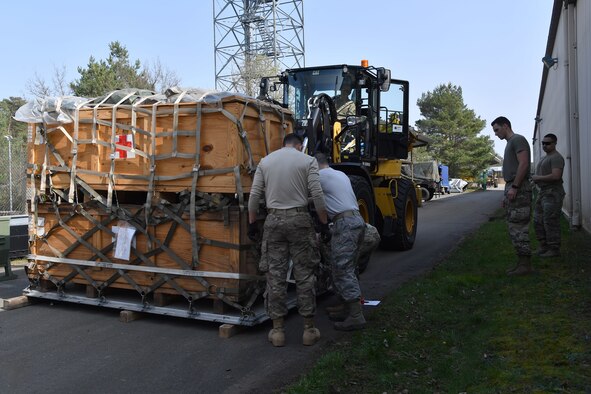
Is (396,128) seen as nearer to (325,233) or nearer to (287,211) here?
(325,233)

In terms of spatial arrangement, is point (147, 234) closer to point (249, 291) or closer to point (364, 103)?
point (249, 291)

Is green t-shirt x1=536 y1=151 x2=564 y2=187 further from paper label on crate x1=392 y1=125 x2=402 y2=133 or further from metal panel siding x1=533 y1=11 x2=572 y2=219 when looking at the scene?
metal panel siding x1=533 y1=11 x2=572 y2=219

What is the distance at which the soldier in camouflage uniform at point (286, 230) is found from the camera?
489 centimetres

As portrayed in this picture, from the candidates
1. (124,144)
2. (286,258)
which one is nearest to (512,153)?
(286,258)

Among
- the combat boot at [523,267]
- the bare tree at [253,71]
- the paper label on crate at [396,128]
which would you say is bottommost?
the combat boot at [523,267]

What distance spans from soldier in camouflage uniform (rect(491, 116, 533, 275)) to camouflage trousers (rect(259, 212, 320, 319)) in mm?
3268

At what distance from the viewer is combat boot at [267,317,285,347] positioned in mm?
4836

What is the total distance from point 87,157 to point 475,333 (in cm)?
452

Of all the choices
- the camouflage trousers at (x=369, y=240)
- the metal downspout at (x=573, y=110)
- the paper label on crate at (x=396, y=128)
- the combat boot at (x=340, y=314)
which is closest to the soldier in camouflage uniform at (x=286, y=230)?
the combat boot at (x=340, y=314)

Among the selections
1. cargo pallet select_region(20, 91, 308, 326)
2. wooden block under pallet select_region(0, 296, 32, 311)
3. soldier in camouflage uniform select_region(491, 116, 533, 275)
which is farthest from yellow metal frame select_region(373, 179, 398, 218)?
Result: wooden block under pallet select_region(0, 296, 32, 311)

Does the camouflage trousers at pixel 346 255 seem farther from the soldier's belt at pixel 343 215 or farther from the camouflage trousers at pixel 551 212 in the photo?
the camouflage trousers at pixel 551 212

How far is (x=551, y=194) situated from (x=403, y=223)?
2719 mm

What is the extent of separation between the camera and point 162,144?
5.60 metres

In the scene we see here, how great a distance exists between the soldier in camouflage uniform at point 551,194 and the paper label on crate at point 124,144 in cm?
590
